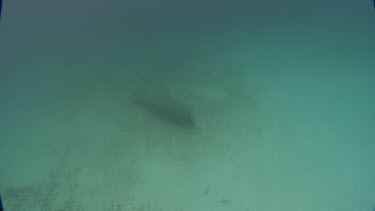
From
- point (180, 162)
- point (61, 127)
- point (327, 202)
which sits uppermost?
point (327, 202)

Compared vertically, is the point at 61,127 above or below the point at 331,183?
below

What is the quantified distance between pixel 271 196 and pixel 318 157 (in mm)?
1600

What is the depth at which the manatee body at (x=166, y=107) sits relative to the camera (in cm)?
846

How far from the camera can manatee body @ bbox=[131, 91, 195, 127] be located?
333 inches

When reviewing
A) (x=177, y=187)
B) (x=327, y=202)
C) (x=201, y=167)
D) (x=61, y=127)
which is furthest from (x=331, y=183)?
(x=61, y=127)

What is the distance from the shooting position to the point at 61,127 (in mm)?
8203

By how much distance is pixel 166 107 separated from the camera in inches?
352

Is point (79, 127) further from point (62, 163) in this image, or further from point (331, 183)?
point (331, 183)

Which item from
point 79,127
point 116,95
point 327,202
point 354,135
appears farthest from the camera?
point 116,95

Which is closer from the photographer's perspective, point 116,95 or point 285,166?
point 285,166

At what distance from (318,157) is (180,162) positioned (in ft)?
10.3

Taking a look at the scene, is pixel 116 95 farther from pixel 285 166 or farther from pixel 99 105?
pixel 285 166

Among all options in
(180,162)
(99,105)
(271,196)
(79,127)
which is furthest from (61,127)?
(271,196)

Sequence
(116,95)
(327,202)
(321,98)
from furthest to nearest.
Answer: (116,95)
(321,98)
(327,202)
